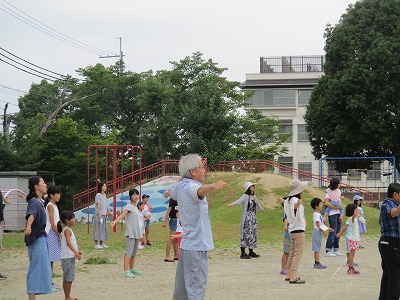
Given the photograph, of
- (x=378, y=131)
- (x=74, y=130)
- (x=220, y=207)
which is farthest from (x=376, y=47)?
(x=74, y=130)

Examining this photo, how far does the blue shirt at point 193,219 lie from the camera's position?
7.51 m

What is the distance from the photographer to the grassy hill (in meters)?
21.2

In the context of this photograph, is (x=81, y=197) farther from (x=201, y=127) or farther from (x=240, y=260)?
(x=240, y=260)

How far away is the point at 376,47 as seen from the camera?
36.8 meters

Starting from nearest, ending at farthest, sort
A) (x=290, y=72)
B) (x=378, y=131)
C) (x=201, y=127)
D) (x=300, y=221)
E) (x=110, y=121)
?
(x=300, y=221) < (x=378, y=131) < (x=201, y=127) < (x=110, y=121) < (x=290, y=72)

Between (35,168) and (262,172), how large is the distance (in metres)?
11.2

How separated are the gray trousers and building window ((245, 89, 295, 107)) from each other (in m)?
48.7

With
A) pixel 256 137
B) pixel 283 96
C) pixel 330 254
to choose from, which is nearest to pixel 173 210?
pixel 330 254

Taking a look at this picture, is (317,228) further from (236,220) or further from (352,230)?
(236,220)

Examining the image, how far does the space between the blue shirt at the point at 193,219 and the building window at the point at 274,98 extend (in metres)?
48.6

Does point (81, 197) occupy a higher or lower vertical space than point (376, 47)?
lower

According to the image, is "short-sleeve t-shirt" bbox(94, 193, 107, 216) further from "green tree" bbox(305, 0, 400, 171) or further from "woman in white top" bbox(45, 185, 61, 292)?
"green tree" bbox(305, 0, 400, 171)

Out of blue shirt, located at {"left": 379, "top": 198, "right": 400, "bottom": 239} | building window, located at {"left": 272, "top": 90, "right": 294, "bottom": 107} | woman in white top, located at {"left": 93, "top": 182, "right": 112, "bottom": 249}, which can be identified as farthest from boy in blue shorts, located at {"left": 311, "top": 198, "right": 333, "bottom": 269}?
building window, located at {"left": 272, "top": 90, "right": 294, "bottom": 107}

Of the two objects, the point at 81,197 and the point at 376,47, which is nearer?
the point at 81,197
